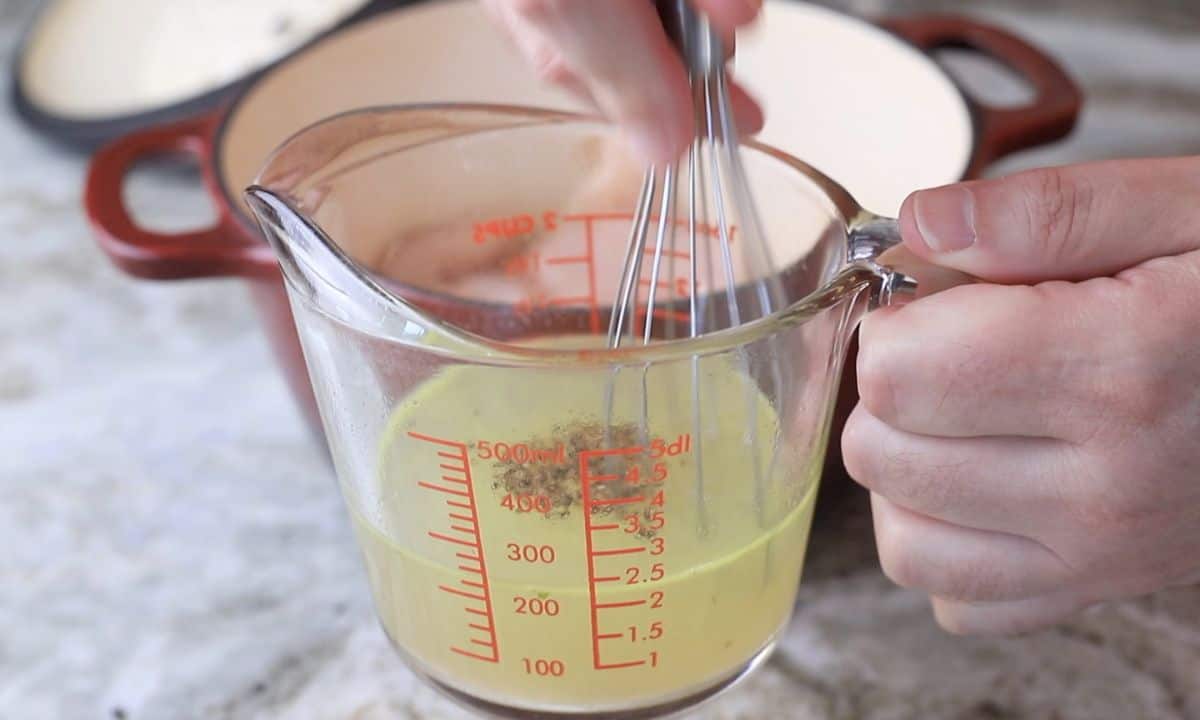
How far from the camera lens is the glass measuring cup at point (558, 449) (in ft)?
1.34

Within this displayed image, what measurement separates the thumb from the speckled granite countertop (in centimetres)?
25

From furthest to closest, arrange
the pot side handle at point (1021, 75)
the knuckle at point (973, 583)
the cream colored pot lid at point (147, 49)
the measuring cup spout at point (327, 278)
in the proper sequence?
the cream colored pot lid at point (147, 49) < the pot side handle at point (1021, 75) < the knuckle at point (973, 583) < the measuring cup spout at point (327, 278)

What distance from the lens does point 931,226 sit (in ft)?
1.39

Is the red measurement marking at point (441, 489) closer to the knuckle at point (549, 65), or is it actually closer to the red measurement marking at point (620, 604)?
the red measurement marking at point (620, 604)

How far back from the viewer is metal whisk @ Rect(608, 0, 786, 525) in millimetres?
454

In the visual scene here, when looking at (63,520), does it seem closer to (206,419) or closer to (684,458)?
(206,419)

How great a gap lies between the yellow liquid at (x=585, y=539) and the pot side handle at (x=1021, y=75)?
0.94ft

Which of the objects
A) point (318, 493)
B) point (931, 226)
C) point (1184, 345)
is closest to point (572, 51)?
point (931, 226)

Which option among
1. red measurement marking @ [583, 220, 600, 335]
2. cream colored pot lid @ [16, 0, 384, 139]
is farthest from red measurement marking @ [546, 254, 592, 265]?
cream colored pot lid @ [16, 0, 384, 139]

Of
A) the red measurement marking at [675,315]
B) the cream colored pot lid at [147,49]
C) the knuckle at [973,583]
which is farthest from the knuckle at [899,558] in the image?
the cream colored pot lid at [147,49]

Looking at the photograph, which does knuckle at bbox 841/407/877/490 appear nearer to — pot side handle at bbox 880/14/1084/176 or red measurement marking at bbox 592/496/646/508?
red measurement marking at bbox 592/496/646/508

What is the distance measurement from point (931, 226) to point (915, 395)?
0.06 meters

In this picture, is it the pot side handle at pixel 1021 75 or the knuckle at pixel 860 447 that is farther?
the pot side handle at pixel 1021 75

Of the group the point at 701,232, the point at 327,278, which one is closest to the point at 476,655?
the point at 327,278
